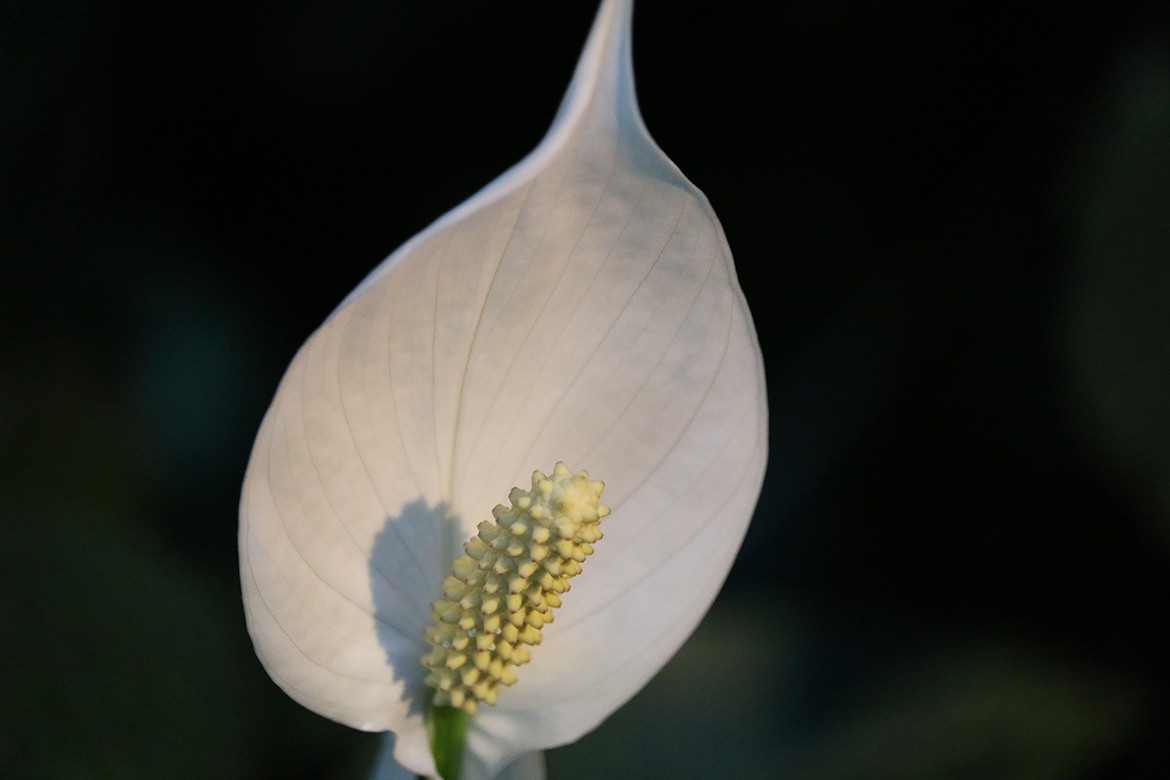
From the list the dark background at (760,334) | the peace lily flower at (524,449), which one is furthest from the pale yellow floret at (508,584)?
the dark background at (760,334)

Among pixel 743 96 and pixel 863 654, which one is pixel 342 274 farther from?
pixel 863 654

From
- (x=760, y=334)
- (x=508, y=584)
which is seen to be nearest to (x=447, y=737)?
(x=508, y=584)

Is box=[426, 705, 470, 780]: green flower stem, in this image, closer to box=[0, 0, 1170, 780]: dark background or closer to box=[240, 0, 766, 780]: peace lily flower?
box=[240, 0, 766, 780]: peace lily flower

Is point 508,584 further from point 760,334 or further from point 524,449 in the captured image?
point 760,334

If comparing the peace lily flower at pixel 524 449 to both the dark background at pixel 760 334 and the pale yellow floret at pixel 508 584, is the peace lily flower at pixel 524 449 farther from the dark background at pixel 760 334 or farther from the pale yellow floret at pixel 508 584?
the dark background at pixel 760 334

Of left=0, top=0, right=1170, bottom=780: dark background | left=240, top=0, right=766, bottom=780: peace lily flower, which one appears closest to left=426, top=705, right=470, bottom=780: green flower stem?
left=240, top=0, right=766, bottom=780: peace lily flower
